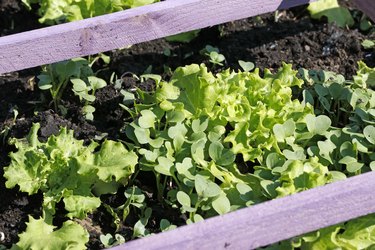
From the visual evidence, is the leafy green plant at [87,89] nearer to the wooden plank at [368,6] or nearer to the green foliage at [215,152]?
the green foliage at [215,152]

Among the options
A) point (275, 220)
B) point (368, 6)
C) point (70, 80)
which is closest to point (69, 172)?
point (70, 80)

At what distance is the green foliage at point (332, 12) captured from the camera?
3947mm

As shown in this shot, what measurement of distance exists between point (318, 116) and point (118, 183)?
33.3 inches

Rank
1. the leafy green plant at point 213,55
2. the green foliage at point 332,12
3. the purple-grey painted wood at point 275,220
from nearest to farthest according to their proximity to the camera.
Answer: the purple-grey painted wood at point 275,220 → the leafy green plant at point 213,55 → the green foliage at point 332,12

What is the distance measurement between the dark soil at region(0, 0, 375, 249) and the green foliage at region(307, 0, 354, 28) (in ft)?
0.16

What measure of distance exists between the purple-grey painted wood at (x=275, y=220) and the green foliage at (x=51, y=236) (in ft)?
1.56

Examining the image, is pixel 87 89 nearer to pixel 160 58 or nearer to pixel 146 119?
pixel 146 119

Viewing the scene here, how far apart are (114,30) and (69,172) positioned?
63 cm

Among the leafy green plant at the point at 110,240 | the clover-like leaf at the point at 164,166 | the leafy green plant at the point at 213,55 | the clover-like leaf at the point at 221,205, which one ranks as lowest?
the leafy green plant at the point at 110,240

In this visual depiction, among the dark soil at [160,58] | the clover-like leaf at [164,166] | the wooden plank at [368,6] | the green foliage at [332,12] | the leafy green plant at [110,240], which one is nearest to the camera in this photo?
the leafy green plant at [110,240]

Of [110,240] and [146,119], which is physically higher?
[146,119]

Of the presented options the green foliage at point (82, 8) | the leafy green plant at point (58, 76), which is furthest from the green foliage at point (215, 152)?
the green foliage at point (82, 8)

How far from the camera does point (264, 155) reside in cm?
296

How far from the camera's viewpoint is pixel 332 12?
3965 mm
